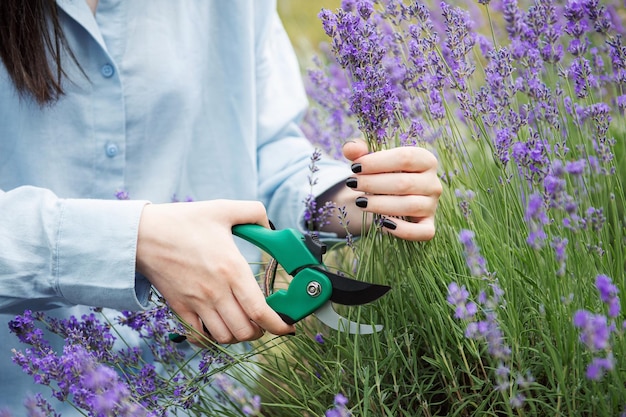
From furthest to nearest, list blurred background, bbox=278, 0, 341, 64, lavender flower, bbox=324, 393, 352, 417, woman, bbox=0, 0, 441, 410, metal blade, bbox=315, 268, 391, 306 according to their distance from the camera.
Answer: blurred background, bbox=278, 0, 341, 64
woman, bbox=0, 0, 441, 410
metal blade, bbox=315, 268, 391, 306
lavender flower, bbox=324, 393, 352, 417

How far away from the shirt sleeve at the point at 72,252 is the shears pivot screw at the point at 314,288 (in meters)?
0.32

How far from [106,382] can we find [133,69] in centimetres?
98

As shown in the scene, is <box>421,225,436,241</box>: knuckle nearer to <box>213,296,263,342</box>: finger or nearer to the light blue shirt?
<box>213,296,263,342</box>: finger

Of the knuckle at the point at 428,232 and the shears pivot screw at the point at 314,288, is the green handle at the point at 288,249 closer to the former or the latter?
the shears pivot screw at the point at 314,288

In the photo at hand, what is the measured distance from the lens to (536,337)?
1.13 meters

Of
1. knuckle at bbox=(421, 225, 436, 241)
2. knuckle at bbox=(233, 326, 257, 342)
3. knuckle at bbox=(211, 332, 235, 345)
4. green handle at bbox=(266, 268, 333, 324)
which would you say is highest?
knuckle at bbox=(421, 225, 436, 241)

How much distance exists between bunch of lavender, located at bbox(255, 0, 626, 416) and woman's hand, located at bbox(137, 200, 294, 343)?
0.12 metres

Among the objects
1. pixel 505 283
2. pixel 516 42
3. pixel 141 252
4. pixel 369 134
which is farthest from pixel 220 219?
pixel 516 42

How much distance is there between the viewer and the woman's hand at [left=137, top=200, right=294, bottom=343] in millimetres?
1164

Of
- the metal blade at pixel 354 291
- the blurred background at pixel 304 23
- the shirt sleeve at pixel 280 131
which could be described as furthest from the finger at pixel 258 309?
the blurred background at pixel 304 23

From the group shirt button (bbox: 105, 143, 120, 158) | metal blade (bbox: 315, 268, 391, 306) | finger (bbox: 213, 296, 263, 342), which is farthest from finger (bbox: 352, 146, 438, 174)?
shirt button (bbox: 105, 143, 120, 158)

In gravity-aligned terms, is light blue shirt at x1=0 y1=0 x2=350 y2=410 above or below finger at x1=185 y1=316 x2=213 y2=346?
above

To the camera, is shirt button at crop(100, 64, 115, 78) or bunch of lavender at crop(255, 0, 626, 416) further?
shirt button at crop(100, 64, 115, 78)

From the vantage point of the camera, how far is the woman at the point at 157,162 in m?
1.20
